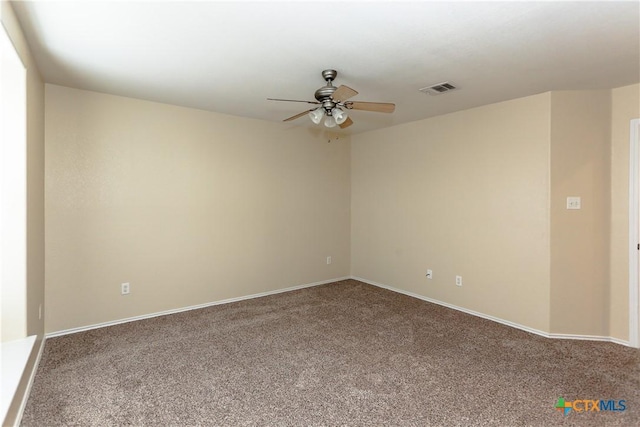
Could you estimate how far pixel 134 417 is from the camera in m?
2.10

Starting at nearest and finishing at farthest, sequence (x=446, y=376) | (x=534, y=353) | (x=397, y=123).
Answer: (x=446, y=376) → (x=534, y=353) → (x=397, y=123)

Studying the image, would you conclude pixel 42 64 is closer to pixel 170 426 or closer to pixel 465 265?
pixel 170 426

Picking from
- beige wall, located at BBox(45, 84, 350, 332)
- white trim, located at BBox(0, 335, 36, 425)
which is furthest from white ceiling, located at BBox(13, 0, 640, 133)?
white trim, located at BBox(0, 335, 36, 425)

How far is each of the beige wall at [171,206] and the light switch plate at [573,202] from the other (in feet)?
10.2

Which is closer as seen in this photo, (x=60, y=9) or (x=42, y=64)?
(x=60, y=9)

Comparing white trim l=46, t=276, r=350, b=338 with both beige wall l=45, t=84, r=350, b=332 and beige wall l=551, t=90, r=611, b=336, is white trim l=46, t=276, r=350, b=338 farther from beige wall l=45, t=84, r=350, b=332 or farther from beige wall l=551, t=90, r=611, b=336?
beige wall l=551, t=90, r=611, b=336

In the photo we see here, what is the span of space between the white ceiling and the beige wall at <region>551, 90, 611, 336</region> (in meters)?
0.27

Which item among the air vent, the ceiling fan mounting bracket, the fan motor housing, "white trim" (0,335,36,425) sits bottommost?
"white trim" (0,335,36,425)

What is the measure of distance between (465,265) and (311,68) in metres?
2.90

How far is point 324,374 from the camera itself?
103 inches

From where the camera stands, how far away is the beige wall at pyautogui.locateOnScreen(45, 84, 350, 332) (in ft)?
11.1

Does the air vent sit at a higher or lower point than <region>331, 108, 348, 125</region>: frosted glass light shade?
higher

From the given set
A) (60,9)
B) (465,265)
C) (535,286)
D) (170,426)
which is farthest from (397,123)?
(170,426)

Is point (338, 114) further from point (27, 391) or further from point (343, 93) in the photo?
point (27, 391)
